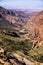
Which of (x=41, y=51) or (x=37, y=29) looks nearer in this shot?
(x=41, y=51)

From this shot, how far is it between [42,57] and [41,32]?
6241 cm

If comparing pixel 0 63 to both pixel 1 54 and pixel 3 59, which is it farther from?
pixel 1 54

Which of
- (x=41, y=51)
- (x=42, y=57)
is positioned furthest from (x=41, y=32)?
(x=42, y=57)

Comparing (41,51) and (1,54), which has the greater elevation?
(1,54)

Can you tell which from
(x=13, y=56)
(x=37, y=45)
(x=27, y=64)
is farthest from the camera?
(x=37, y=45)

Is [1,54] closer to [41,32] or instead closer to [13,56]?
[13,56]

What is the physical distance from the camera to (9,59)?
6681cm

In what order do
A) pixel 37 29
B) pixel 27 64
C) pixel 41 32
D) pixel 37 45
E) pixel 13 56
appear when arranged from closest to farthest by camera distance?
1. pixel 27 64
2. pixel 13 56
3. pixel 37 45
4. pixel 41 32
5. pixel 37 29

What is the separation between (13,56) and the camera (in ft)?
235

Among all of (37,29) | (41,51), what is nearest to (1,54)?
(41,51)

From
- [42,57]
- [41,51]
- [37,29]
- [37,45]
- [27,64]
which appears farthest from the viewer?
[37,29]

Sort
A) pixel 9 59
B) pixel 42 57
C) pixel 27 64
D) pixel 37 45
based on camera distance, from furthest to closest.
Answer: pixel 37 45 → pixel 42 57 → pixel 9 59 → pixel 27 64

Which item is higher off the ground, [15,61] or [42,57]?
[15,61]

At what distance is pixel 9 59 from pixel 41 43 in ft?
226
